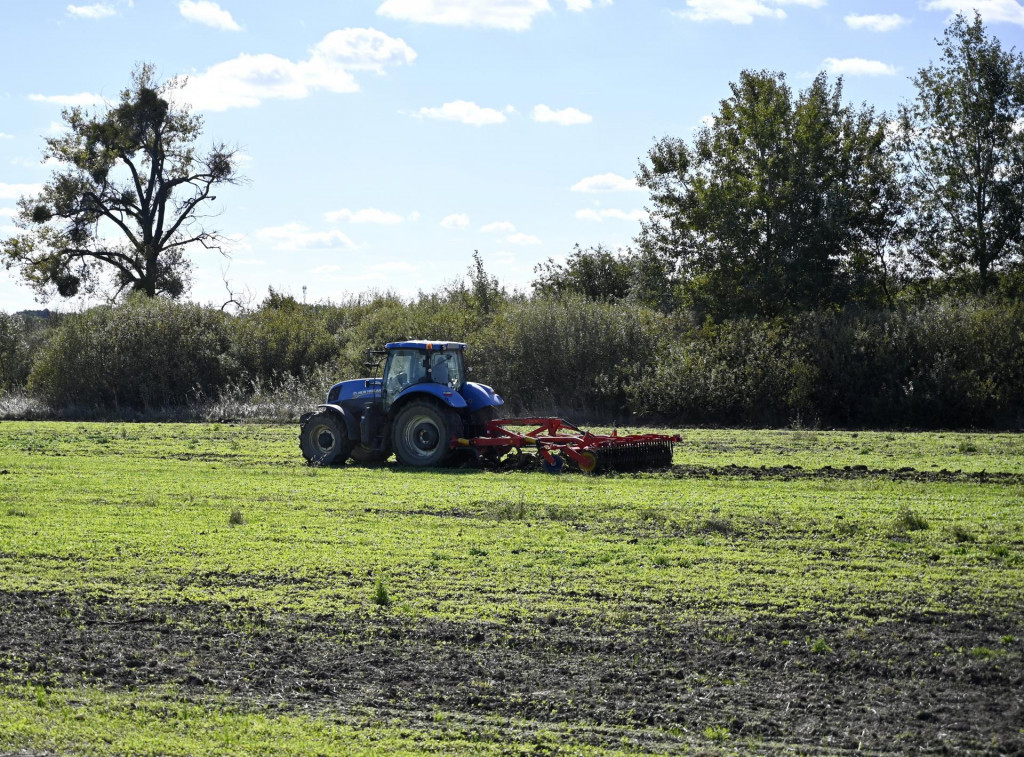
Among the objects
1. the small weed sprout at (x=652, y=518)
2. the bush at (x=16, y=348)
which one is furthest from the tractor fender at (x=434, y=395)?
the bush at (x=16, y=348)

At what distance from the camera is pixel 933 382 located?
90.9 feet

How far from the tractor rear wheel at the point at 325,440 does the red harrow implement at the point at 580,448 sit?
1.97 m

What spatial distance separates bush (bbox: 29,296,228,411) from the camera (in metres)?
37.0

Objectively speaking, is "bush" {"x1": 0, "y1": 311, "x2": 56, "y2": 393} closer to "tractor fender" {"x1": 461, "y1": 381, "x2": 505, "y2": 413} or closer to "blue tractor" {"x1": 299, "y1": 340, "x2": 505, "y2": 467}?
"blue tractor" {"x1": 299, "y1": 340, "x2": 505, "y2": 467}

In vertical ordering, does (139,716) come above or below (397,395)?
below

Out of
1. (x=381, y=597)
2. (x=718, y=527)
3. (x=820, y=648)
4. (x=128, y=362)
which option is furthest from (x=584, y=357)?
(x=820, y=648)

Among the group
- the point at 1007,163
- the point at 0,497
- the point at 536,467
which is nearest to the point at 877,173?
the point at 1007,163

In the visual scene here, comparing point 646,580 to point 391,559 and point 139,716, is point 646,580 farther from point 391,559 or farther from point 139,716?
point 139,716

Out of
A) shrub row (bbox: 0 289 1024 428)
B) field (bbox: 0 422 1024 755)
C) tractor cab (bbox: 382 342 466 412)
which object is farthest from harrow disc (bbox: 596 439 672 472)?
shrub row (bbox: 0 289 1024 428)

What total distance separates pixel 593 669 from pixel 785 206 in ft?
92.1

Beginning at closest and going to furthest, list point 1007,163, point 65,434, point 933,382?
point 65,434 < point 933,382 < point 1007,163

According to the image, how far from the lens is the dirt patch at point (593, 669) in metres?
5.54

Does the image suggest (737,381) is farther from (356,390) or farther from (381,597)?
(381,597)

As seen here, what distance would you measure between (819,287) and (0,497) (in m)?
24.5
